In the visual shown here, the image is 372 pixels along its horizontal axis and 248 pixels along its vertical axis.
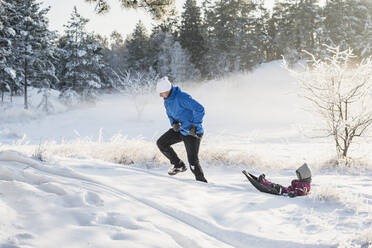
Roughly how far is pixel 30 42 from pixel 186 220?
2915 centimetres

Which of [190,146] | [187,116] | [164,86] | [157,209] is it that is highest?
[164,86]

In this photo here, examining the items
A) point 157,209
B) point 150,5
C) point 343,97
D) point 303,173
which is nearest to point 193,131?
point 303,173

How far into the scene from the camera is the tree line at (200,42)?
2770 centimetres

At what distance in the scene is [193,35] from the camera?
42.6 metres

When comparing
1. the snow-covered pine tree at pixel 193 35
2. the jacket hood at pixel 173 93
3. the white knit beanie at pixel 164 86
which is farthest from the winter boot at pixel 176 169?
the snow-covered pine tree at pixel 193 35

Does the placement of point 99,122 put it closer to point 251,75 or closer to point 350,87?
point 251,75

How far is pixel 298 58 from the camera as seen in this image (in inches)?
1441

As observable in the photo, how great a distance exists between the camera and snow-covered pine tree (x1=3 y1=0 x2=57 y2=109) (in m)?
26.2

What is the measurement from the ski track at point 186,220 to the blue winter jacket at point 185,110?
1872 millimetres

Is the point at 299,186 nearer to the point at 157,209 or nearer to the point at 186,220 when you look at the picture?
the point at 186,220

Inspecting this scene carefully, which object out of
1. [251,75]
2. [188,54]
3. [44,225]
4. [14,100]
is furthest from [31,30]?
[44,225]

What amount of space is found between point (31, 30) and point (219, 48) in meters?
22.2

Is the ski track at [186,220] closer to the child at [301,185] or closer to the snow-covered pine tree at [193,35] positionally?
the child at [301,185]

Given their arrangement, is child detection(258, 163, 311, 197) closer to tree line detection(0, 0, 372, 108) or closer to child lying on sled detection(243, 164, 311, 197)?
child lying on sled detection(243, 164, 311, 197)
